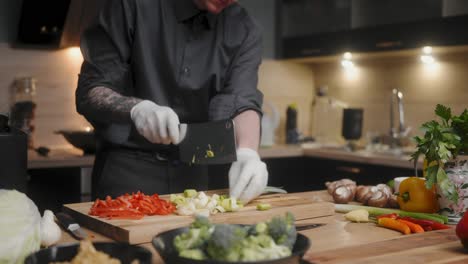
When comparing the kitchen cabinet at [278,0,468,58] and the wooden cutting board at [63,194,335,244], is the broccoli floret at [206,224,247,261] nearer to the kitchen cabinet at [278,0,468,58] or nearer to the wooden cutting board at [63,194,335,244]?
the wooden cutting board at [63,194,335,244]

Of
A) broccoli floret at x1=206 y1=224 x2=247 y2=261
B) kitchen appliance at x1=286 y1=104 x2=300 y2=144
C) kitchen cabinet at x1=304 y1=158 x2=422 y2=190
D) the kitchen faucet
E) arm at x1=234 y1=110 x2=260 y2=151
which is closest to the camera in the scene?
broccoli floret at x1=206 y1=224 x2=247 y2=261

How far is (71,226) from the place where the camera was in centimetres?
147

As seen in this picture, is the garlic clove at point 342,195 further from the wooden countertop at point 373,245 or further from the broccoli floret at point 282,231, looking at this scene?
the broccoli floret at point 282,231

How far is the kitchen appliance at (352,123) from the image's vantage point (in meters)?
4.00

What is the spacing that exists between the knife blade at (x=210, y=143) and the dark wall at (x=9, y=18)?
208 cm

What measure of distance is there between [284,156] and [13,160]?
2.42 m

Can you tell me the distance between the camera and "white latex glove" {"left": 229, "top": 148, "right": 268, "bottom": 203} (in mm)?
1764

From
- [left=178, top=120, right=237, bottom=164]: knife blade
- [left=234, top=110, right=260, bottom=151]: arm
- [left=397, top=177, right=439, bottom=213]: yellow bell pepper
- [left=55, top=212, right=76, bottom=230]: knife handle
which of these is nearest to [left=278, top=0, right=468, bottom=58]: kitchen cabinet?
[left=234, top=110, right=260, bottom=151]: arm

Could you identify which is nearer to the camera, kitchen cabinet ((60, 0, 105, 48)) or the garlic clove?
the garlic clove

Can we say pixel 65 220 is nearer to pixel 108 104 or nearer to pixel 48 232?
pixel 48 232

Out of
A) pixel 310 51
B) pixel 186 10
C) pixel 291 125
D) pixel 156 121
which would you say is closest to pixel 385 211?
pixel 156 121

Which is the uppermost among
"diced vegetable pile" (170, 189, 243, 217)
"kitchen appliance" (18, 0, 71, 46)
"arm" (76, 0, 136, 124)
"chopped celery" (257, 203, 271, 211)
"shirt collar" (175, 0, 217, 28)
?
"kitchen appliance" (18, 0, 71, 46)

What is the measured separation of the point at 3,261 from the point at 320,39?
10.2ft

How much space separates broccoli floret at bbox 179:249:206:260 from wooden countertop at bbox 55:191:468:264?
19cm
